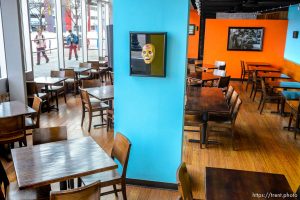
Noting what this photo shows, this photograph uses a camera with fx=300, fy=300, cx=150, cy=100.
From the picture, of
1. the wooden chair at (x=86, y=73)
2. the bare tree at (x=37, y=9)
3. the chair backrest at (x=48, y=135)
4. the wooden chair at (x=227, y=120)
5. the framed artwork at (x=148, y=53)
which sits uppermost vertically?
the bare tree at (x=37, y=9)

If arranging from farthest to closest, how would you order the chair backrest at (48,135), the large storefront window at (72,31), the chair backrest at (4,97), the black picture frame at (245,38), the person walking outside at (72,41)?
the black picture frame at (245,38), the person walking outside at (72,41), the large storefront window at (72,31), the chair backrest at (4,97), the chair backrest at (48,135)

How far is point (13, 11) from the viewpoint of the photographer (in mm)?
6078

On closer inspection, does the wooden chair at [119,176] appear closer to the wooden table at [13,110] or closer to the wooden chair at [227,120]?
the wooden table at [13,110]

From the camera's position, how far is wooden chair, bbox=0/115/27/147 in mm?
4285

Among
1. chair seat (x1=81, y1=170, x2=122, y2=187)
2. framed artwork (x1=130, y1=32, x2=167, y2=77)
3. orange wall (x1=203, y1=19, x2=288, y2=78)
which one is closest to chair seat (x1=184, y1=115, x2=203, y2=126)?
framed artwork (x1=130, y1=32, x2=167, y2=77)

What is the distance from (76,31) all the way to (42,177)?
8.95 metres

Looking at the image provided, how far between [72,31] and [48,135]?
25.3 feet

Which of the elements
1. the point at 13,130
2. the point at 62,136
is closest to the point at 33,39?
the point at 13,130

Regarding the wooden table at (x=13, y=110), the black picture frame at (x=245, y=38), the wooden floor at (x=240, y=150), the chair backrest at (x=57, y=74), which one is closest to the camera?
the wooden floor at (x=240, y=150)

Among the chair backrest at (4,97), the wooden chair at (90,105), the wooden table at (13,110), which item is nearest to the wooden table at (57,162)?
the wooden table at (13,110)

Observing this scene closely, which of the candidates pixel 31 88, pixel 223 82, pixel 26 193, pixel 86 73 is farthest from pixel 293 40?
pixel 26 193

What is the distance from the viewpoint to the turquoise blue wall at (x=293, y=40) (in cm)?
978

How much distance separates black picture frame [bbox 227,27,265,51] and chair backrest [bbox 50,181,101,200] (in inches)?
420

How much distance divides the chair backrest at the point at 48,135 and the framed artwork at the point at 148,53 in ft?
3.82
